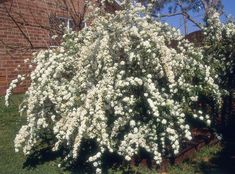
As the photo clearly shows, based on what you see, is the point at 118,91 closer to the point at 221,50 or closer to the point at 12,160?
the point at 12,160

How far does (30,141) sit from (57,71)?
1.17m

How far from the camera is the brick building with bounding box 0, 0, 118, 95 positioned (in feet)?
35.3

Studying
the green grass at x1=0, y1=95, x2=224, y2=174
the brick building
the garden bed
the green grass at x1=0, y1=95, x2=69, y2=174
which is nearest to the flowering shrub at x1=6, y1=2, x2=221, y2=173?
the garden bed

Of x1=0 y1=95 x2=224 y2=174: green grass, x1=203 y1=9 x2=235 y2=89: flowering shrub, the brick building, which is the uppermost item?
the brick building

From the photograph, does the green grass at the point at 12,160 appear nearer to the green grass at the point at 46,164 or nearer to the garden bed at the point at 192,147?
the green grass at the point at 46,164

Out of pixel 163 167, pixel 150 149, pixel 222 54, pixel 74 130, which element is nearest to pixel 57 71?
pixel 74 130

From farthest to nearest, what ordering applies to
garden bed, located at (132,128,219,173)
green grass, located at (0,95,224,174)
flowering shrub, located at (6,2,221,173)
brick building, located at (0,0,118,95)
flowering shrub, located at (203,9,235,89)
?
1. brick building, located at (0,0,118,95)
2. flowering shrub, located at (203,9,235,89)
3. garden bed, located at (132,128,219,173)
4. green grass, located at (0,95,224,174)
5. flowering shrub, located at (6,2,221,173)

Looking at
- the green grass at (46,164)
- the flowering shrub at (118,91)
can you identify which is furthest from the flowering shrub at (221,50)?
the green grass at (46,164)

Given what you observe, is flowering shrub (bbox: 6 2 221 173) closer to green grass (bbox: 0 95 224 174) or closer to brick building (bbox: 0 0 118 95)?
green grass (bbox: 0 95 224 174)

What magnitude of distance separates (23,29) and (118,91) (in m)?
6.84

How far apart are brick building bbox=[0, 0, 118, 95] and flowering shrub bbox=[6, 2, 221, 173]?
3.91m

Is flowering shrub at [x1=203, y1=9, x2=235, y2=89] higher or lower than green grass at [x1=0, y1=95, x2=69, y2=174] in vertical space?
higher

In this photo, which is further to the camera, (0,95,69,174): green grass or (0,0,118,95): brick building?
(0,0,118,95): brick building

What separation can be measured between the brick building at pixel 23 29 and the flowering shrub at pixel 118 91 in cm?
391
